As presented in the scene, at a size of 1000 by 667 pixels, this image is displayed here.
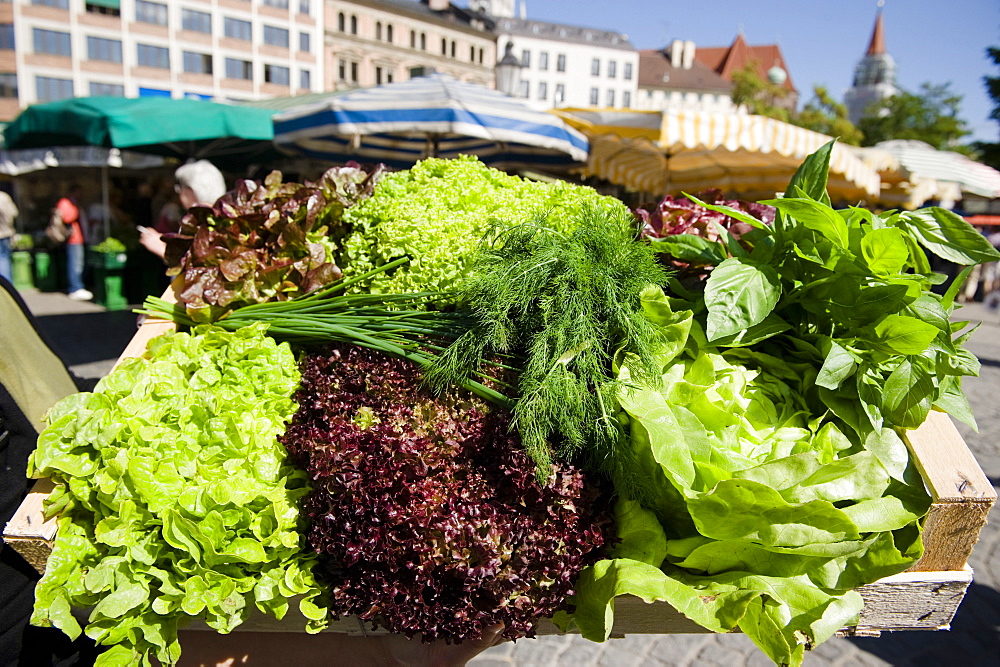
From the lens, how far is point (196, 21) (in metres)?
41.5

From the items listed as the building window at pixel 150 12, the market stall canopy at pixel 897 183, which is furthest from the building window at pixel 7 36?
the market stall canopy at pixel 897 183

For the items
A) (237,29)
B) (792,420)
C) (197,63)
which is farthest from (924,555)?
(237,29)

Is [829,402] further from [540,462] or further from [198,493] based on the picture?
[198,493]

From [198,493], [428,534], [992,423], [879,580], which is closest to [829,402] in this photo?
[879,580]

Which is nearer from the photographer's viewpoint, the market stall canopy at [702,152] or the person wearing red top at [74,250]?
the market stall canopy at [702,152]

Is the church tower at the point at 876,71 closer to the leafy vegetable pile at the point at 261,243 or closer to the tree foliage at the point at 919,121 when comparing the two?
the tree foliage at the point at 919,121

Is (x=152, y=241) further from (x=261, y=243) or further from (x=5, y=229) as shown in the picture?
(x=5, y=229)

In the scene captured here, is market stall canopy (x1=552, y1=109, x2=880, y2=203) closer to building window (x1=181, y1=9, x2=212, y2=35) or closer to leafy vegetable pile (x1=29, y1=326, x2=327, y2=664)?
leafy vegetable pile (x1=29, y1=326, x2=327, y2=664)

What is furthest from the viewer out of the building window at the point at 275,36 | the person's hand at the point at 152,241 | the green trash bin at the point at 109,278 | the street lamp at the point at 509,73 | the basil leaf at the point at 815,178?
the building window at the point at 275,36

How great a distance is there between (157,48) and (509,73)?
140 ft

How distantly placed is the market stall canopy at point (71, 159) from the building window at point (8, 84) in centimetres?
1651

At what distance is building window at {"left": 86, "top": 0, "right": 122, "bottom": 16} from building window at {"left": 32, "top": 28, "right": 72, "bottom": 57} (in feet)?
6.92

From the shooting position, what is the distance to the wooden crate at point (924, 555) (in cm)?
137

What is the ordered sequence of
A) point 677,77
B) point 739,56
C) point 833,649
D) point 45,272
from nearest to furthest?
point 833,649 < point 45,272 < point 677,77 < point 739,56
